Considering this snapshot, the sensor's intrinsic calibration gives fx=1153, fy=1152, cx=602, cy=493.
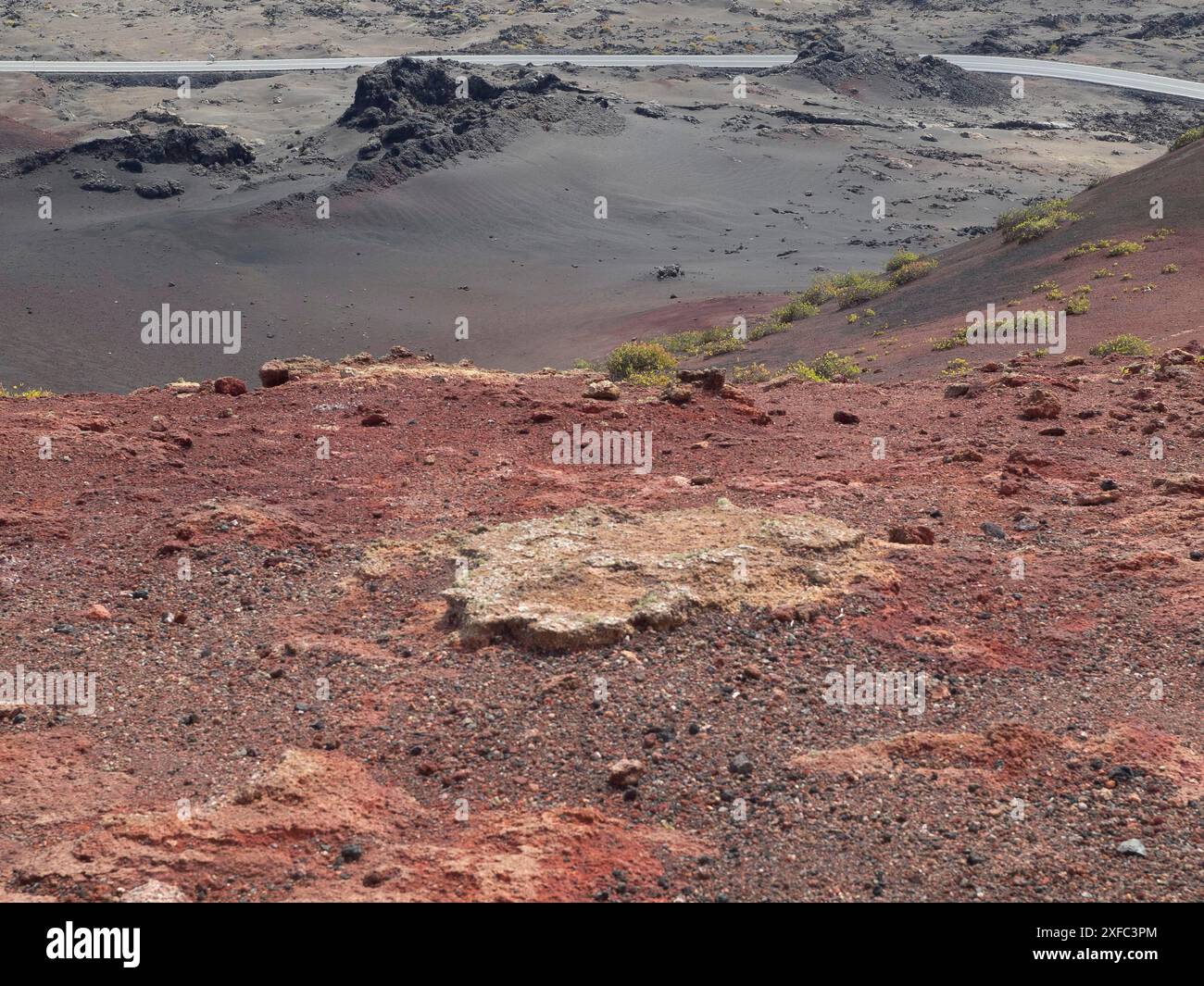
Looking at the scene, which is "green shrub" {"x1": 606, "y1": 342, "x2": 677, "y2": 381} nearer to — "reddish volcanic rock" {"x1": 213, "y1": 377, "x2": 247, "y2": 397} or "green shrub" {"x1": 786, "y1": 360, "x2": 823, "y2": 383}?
"green shrub" {"x1": 786, "y1": 360, "x2": 823, "y2": 383}

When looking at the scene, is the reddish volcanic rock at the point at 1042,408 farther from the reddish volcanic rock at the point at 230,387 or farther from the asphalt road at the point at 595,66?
the asphalt road at the point at 595,66

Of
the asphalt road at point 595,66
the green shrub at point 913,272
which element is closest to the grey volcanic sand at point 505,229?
the asphalt road at point 595,66

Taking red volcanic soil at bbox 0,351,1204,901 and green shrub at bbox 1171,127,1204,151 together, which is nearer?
red volcanic soil at bbox 0,351,1204,901

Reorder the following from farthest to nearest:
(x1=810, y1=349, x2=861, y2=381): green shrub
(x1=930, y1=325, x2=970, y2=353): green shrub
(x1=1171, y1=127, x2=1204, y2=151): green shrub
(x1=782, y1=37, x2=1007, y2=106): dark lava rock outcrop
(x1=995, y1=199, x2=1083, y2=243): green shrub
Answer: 1. (x1=782, y1=37, x2=1007, y2=106): dark lava rock outcrop
2. (x1=1171, y1=127, x2=1204, y2=151): green shrub
3. (x1=995, y1=199, x2=1083, y2=243): green shrub
4. (x1=930, y1=325, x2=970, y2=353): green shrub
5. (x1=810, y1=349, x2=861, y2=381): green shrub

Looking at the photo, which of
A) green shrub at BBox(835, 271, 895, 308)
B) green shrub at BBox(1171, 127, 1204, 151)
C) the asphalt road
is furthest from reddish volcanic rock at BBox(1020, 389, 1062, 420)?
the asphalt road

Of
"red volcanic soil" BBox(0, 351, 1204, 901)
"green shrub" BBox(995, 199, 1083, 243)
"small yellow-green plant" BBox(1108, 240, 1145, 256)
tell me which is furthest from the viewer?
"green shrub" BBox(995, 199, 1083, 243)

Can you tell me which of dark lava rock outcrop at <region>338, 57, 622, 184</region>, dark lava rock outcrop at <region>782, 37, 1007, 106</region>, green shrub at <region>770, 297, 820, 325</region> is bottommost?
green shrub at <region>770, 297, 820, 325</region>

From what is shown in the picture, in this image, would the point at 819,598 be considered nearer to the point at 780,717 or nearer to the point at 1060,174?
the point at 780,717
